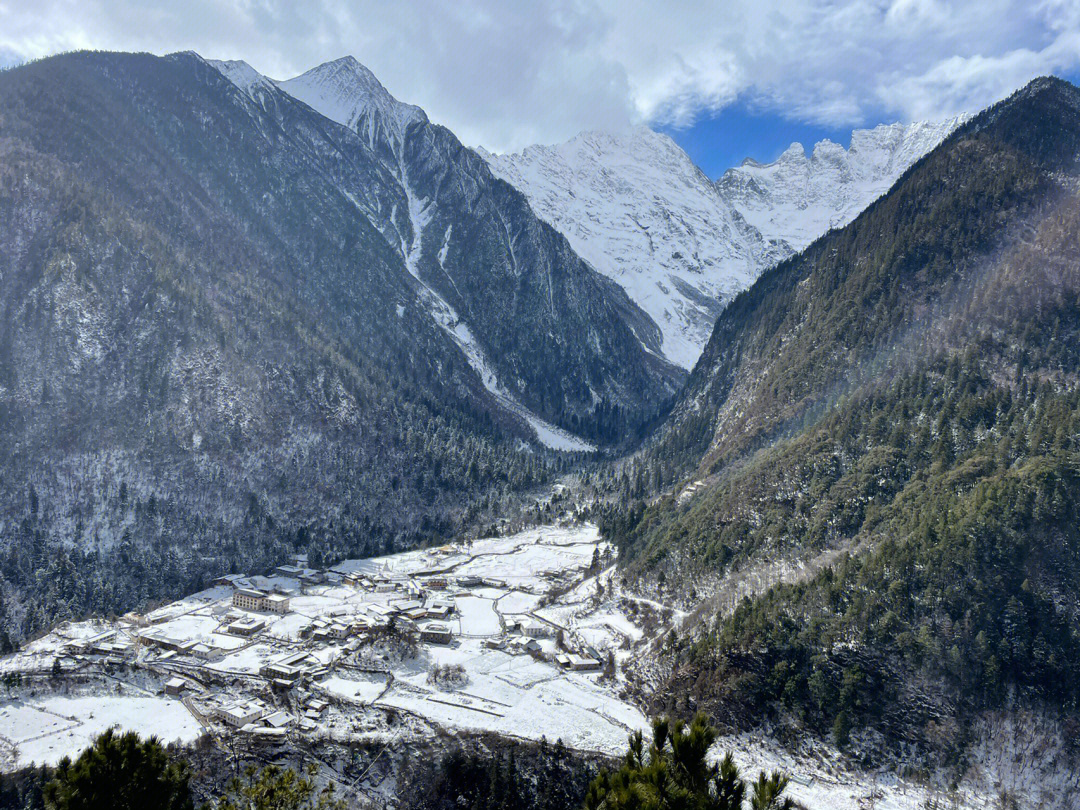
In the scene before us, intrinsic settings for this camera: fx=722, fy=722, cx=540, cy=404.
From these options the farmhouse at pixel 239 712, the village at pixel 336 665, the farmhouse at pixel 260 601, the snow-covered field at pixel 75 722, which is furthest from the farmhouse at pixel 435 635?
the snow-covered field at pixel 75 722

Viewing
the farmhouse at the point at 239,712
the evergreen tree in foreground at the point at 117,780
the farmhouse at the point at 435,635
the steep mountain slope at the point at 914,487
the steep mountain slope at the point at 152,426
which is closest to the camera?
the evergreen tree in foreground at the point at 117,780

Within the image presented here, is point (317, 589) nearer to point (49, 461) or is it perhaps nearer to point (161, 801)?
point (49, 461)

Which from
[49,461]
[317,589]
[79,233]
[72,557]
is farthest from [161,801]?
[79,233]

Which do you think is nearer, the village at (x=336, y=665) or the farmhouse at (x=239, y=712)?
the farmhouse at (x=239, y=712)

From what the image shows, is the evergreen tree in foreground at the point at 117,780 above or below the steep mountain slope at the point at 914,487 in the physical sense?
below

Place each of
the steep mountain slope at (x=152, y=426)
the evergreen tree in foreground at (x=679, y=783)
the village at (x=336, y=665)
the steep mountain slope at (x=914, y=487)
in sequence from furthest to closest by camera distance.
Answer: the steep mountain slope at (x=152, y=426) → the village at (x=336, y=665) → the steep mountain slope at (x=914, y=487) → the evergreen tree in foreground at (x=679, y=783)

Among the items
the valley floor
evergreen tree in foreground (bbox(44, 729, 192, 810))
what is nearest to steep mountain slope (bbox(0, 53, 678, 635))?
the valley floor

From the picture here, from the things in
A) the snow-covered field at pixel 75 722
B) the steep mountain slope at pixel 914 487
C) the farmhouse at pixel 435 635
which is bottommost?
the snow-covered field at pixel 75 722

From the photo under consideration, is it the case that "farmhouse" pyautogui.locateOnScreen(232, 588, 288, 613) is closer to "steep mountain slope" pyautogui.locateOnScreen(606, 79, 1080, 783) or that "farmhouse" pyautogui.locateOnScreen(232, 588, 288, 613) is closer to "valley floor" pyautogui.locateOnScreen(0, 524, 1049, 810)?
"valley floor" pyautogui.locateOnScreen(0, 524, 1049, 810)

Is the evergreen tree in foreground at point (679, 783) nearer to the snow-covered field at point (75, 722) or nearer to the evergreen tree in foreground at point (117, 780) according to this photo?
the evergreen tree in foreground at point (117, 780)
